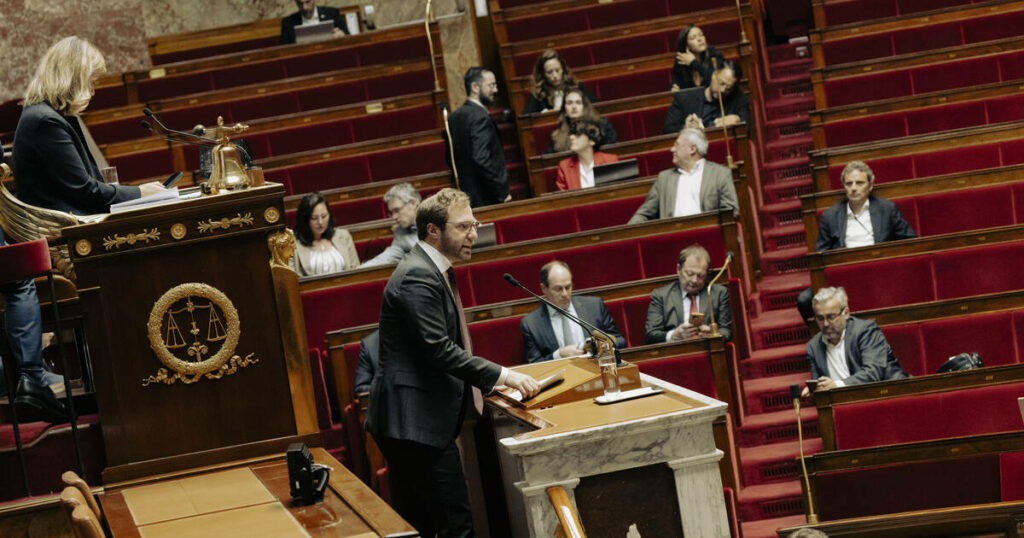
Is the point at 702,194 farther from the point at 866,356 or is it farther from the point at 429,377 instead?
the point at 429,377

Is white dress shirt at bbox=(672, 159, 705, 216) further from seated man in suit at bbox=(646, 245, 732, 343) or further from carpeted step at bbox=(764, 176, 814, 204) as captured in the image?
carpeted step at bbox=(764, 176, 814, 204)

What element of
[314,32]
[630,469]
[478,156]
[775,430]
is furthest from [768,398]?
[314,32]

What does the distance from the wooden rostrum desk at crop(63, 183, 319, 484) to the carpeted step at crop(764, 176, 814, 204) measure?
1932 millimetres

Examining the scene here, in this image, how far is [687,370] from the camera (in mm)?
2098

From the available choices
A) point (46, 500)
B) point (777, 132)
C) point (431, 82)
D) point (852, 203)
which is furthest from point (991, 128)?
point (46, 500)

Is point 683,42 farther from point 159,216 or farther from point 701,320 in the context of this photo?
point 159,216

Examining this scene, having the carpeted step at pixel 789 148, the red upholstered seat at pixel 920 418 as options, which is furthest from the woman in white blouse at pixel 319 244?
the carpeted step at pixel 789 148

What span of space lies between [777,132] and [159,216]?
2350 millimetres

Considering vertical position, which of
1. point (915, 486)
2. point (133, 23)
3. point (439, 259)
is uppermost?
point (133, 23)

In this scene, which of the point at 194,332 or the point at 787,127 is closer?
the point at 194,332

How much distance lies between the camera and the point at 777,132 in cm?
352

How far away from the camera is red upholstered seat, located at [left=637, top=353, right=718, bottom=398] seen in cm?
209

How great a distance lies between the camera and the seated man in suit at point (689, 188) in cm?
270

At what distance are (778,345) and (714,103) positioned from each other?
81cm
